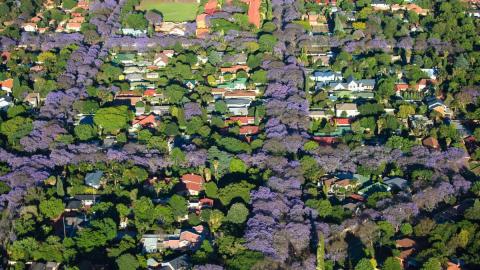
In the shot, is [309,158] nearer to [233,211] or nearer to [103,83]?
[233,211]

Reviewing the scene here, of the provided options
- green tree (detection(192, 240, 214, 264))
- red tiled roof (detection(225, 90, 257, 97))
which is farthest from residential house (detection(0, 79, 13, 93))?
green tree (detection(192, 240, 214, 264))

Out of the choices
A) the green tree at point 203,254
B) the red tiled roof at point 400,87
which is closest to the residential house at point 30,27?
the red tiled roof at point 400,87

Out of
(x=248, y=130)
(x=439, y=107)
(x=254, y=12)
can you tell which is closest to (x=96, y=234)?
(x=248, y=130)

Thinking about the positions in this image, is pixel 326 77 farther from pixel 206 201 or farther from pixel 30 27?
pixel 30 27

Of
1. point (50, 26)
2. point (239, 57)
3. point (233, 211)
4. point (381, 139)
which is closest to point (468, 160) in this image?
point (381, 139)

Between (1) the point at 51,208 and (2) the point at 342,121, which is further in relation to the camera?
(2) the point at 342,121

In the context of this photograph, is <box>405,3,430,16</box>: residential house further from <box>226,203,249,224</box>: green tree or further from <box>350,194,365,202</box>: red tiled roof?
<box>226,203,249,224</box>: green tree
